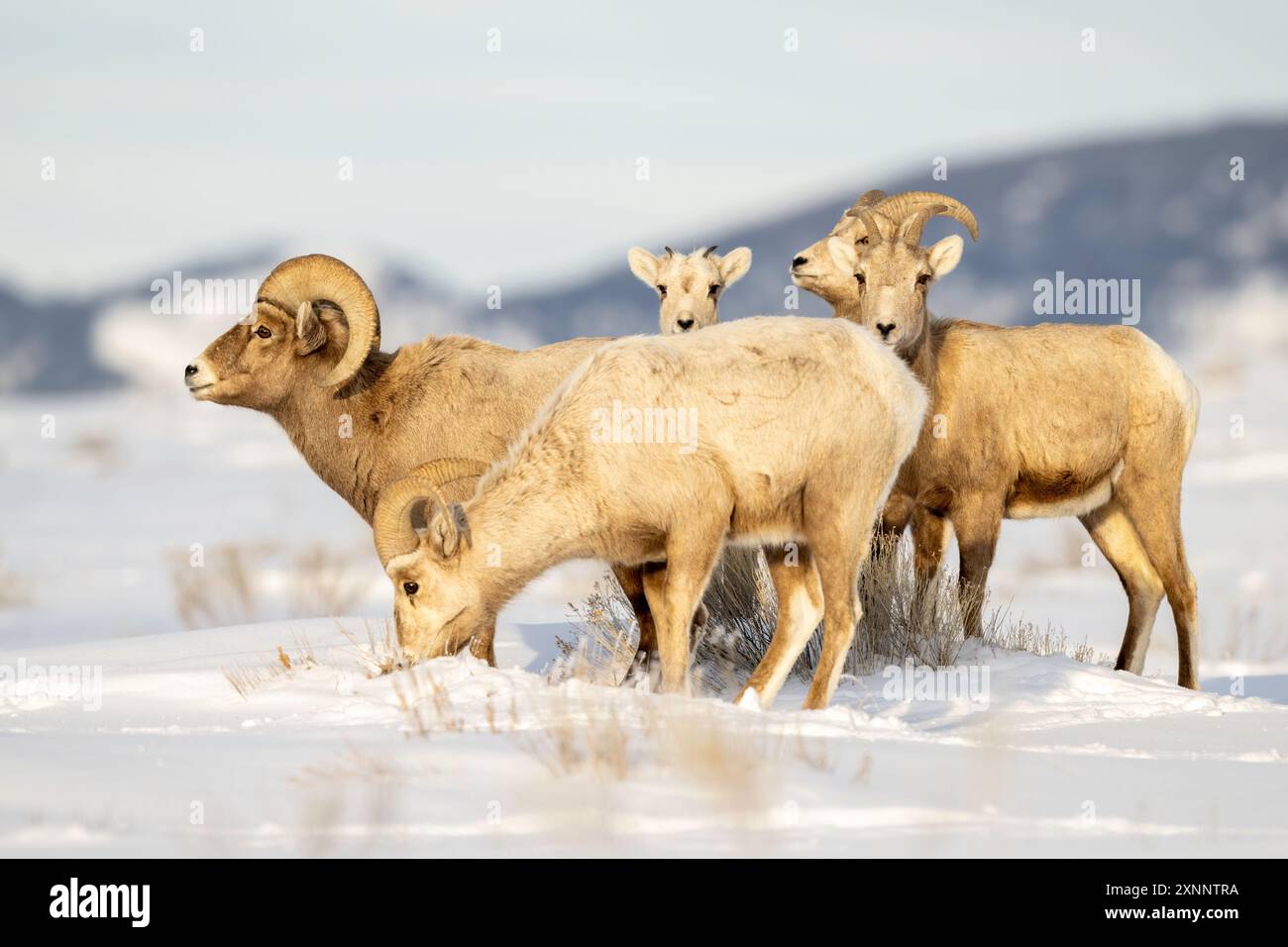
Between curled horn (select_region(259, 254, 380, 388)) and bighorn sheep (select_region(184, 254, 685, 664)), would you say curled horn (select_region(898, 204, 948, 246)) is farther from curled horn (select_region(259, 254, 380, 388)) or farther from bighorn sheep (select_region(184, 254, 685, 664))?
curled horn (select_region(259, 254, 380, 388))

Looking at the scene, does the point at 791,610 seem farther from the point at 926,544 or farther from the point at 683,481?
the point at 926,544

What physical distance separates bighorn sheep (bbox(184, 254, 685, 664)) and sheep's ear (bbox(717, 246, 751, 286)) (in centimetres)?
144

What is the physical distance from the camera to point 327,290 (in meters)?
10.4

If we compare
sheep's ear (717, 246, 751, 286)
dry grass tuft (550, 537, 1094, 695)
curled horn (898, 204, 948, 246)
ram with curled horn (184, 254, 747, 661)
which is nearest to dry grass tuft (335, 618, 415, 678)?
ram with curled horn (184, 254, 747, 661)

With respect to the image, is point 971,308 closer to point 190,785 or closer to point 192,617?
point 192,617

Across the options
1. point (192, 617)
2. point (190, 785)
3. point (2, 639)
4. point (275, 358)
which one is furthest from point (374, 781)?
point (2, 639)

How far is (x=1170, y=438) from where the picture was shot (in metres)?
11.3

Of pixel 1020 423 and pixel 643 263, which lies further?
pixel 643 263

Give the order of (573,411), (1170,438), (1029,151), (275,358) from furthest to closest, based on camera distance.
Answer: (1029,151) → (1170,438) → (275,358) → (573,411)

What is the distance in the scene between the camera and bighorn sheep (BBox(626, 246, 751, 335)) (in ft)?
35.9

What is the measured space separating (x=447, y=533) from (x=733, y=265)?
3.82 metres

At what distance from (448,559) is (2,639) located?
1141cm

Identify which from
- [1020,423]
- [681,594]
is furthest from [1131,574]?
[681,594]

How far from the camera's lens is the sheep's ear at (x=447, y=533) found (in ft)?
27.4
